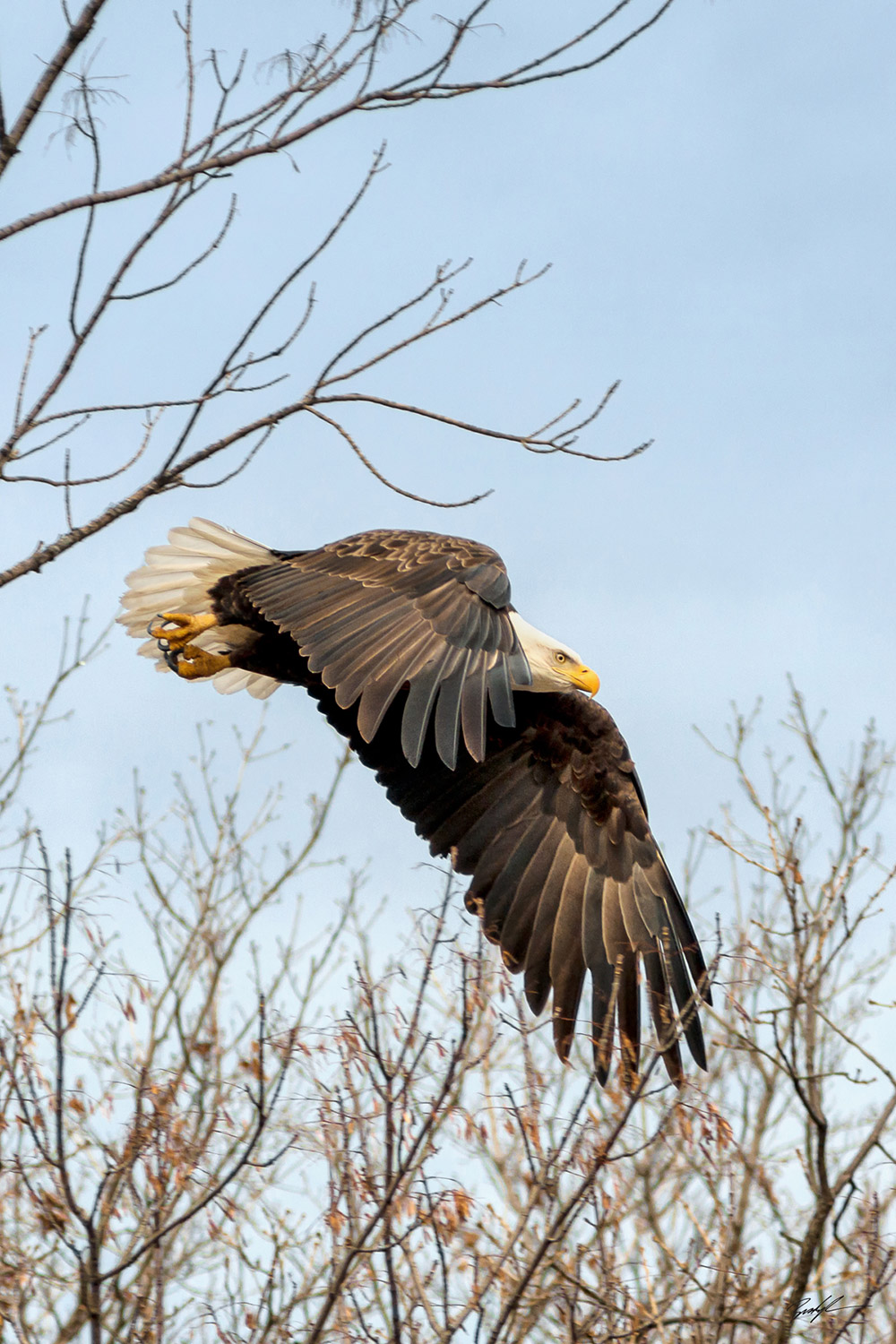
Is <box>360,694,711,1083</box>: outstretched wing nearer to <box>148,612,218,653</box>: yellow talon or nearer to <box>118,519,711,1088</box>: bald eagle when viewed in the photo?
<box>118,519,711,1088</box>: bald eagle

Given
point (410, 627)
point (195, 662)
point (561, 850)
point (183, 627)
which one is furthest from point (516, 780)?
point (410, 627)

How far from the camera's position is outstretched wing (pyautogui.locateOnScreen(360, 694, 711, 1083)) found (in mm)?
5586

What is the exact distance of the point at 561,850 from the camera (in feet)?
19.6

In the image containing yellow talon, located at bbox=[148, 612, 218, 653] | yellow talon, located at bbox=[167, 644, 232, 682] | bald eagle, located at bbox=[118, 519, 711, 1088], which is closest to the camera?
bald eagle, located at bbox=[118, 519, 711, 1088]

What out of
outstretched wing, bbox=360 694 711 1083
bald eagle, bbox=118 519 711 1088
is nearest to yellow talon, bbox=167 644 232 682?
bald eagle, bbox=118 519 711 1088

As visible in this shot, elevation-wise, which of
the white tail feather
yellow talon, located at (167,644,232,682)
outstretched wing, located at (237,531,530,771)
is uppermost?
the white tail feather

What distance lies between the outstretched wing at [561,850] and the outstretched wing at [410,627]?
1.21 metres

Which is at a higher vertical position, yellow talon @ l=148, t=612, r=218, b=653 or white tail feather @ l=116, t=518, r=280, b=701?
white tail feather @ l=116, t=518, r=280, b=701

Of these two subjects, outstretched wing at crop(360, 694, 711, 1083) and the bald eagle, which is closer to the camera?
the bald eagle

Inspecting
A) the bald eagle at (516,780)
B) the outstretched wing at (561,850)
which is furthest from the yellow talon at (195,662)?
the outstretched wing at (561,850)

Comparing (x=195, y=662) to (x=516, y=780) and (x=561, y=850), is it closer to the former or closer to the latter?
(x=516, y=780)

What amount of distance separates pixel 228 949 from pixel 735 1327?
14.1ft

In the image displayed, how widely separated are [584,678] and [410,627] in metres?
1.61

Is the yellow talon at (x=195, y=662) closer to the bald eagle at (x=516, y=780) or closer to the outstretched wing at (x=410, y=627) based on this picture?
the bald eagle at (x=516, y=780)
